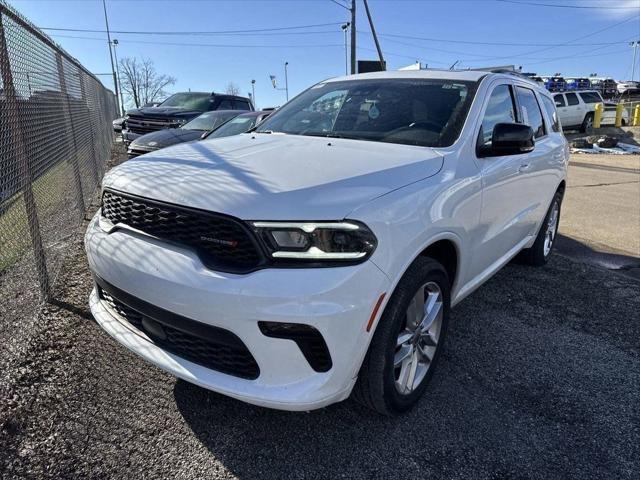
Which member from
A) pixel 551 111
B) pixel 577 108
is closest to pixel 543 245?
pixel 551 111

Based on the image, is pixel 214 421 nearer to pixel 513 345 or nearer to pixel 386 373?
pixel 386 373

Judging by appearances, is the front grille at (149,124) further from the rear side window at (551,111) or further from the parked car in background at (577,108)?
the parked car in background at (577,108)

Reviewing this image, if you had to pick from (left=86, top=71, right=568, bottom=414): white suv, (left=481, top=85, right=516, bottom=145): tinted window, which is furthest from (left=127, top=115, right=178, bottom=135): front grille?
(left=481, top=85, right=516, bottom=145): tinted window

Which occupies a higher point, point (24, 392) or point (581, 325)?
point (24, 392)

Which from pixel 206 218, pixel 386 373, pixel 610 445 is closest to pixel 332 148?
pixel 206 218

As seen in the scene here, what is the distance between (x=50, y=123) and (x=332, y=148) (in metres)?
3.35

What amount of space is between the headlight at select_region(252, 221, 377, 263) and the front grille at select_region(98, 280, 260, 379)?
0.42m

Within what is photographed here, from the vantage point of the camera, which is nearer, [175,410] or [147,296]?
[147,296]

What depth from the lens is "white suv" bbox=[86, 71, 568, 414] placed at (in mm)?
1984

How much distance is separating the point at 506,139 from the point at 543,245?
2.35 m

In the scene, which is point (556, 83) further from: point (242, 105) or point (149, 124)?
point (149, 124)

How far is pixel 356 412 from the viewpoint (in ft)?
8.46

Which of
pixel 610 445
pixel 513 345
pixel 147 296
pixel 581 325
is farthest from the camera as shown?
pixel 581 325

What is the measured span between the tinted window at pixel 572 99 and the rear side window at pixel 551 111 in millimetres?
18824
